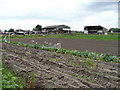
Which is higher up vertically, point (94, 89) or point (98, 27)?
point (98, 27)

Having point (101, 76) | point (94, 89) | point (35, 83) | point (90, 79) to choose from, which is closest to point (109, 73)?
point (101, 76)

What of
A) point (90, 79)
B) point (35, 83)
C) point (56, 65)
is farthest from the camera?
point (56, 65)

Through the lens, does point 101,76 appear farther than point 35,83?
Yes

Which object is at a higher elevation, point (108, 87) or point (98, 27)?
point (98, 27)

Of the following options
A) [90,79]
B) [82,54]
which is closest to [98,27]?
[82,54]

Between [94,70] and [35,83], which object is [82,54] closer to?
[94,70]

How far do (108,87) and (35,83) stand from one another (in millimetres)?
1919

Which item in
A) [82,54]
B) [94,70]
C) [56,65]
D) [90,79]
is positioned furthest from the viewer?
[82,54]

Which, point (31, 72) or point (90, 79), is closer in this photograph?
point (90, 79)

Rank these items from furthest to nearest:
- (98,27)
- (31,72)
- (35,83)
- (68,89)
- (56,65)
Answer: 1. (98,27)
2. (56,65)
3. (31,72)
4. (35,83)
5. (68,89)

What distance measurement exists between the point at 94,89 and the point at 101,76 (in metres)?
1.08

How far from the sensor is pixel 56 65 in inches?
255

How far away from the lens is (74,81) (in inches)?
177

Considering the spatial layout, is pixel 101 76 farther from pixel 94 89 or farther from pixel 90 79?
pixel 94 89
